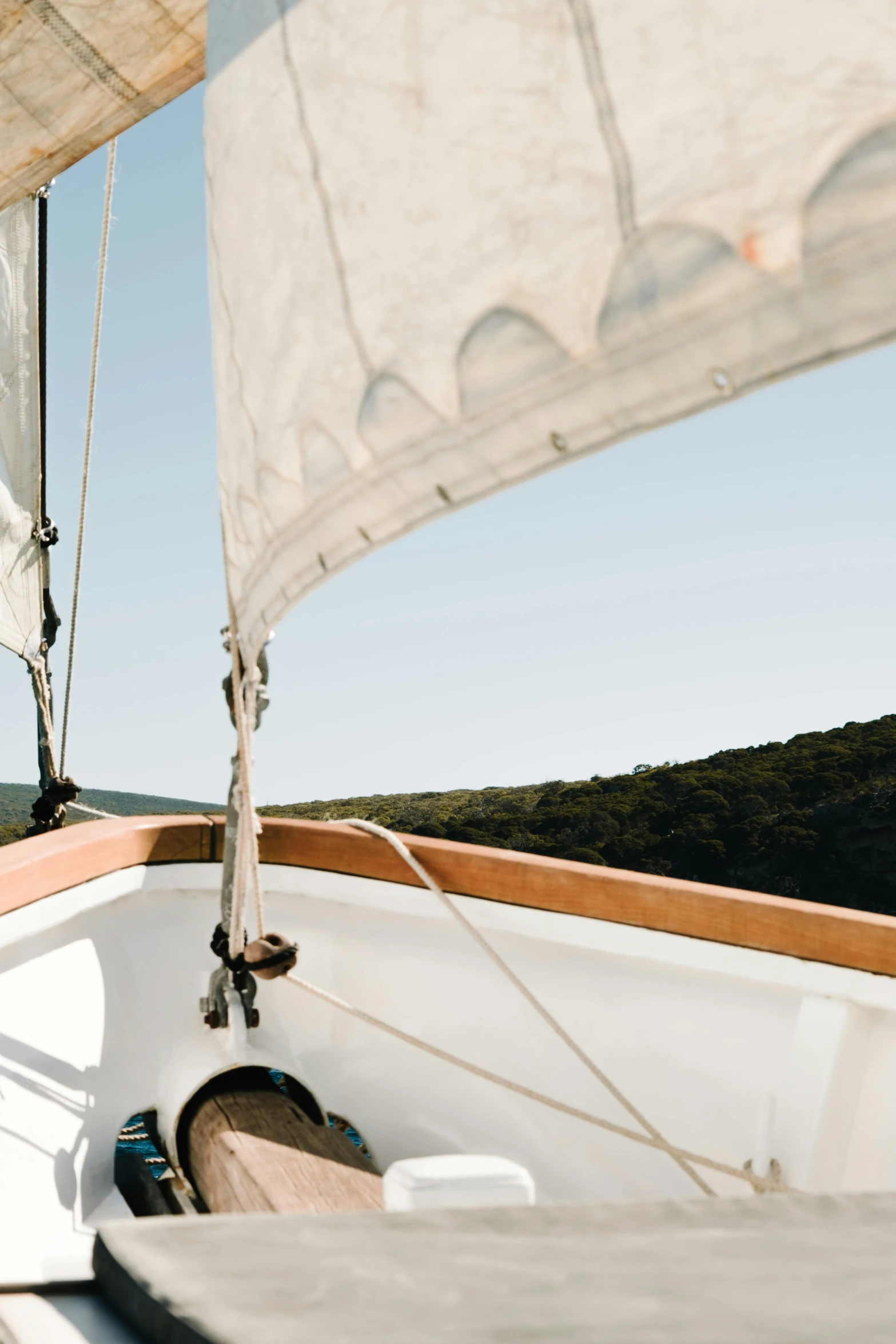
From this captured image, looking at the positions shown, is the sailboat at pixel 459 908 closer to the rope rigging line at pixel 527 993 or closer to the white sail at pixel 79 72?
the rope rigging line at pixel 527 993

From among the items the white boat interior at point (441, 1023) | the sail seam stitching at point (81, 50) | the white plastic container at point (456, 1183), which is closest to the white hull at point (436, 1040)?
the white boat interior at point (441, 1023)

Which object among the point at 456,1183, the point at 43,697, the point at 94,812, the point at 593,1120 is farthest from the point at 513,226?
the point at 43,697

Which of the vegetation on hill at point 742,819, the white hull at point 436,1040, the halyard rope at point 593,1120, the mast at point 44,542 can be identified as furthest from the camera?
the vegetation on hill at point 742,819

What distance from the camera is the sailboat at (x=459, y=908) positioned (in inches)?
15.5

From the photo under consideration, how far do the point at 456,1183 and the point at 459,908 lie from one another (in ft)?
4.02

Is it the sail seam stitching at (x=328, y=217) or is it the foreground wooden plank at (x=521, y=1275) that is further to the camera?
the sail seam stitching at (x=328, y=217)

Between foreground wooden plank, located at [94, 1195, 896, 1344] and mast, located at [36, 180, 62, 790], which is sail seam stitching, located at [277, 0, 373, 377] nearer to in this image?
foreground wooden plank, located at [94, 1195, 896, 1344]

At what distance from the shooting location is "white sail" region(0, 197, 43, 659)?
418cm

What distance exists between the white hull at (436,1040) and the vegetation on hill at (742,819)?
3460 cm

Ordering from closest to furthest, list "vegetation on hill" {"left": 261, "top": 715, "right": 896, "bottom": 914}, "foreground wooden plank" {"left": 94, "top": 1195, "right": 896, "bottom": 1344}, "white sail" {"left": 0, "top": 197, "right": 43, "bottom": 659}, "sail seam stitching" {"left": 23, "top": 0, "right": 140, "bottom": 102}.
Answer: "foreground wooden plank" {"left": 94, "top": 1195, "right": 896, "bottom": 1344} < "sail seam stitching" {"left": 23, "top": 0, "right": 140, "bottom": 102} < "white sail" {"left": 0, "top": 197, "right": 43, "bottom": 659} < "vegetation on hill" {"left": 261, "top": 715, "right": 896, "bottom": 914}

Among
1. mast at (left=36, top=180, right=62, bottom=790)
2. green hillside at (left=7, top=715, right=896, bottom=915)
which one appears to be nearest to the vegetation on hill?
green hillside at (left=7, top=715, right=896, bottom=915)

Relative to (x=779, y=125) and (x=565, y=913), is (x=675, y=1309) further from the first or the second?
(x=565, y=913)

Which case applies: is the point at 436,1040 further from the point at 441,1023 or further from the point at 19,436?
the point at 19,436

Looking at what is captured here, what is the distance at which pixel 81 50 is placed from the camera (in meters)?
3.04
